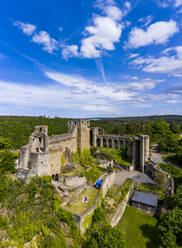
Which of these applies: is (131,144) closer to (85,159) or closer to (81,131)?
(85,159)

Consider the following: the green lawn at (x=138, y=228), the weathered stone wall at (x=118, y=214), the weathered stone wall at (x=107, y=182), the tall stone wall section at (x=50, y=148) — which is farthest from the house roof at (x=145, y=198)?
the tall stone wall section at (x=50, y=148)

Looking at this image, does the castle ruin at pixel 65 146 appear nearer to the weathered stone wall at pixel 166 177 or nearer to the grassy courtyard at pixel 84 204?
the weathered stone wall at pixel 166 177

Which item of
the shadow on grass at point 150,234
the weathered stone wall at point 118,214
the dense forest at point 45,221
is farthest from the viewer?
the weathered stone wall at point 118,214

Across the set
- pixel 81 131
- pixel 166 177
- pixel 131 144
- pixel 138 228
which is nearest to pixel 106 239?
pixel 138 228

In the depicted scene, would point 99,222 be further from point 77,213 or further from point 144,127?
point 144,127

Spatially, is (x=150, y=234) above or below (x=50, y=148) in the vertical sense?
below

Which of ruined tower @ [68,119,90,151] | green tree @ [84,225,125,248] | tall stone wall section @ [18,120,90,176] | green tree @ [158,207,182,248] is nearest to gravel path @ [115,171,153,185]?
tall stone wall section @ [18,120,90,176]
